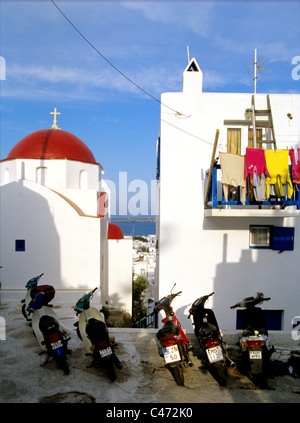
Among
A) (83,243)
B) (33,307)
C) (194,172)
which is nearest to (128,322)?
(83,243)

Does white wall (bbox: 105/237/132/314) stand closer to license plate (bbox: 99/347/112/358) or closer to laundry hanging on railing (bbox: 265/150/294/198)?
laundry hanging on railing (bbox: 265/150/294/198)

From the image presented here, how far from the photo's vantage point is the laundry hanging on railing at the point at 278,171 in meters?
7.08

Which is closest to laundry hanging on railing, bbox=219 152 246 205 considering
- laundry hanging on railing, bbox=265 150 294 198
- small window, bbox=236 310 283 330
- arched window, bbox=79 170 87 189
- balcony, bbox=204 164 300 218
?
balcony, bbox=204 164 300 218

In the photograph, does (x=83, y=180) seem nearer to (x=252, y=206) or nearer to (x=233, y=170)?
(x=252, y=206)

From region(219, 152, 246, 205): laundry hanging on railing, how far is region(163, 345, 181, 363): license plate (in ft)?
13.3

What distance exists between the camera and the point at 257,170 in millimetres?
7117

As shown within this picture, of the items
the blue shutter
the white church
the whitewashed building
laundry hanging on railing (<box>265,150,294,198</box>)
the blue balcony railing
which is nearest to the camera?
laundry hanging on railing (<box>265,150,294,198</box>)

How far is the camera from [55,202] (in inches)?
427

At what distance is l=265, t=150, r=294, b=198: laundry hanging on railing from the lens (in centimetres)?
708

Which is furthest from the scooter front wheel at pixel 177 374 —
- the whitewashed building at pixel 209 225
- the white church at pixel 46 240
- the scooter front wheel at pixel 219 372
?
the white church at pixel 46 240

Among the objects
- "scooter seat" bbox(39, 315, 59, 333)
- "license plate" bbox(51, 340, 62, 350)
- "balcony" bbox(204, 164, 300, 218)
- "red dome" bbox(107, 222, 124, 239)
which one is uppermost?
"balcony" bbox(204, 164, 300, 218)

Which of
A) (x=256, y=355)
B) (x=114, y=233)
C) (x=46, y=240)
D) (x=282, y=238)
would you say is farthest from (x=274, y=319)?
(x=114, y=233)

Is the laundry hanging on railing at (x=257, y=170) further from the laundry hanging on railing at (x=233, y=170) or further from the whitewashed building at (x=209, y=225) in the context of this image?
the whitewashed building at (x=209, y=225)

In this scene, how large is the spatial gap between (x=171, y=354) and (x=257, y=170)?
4.62 m
